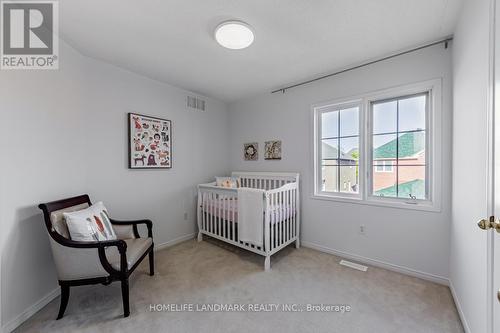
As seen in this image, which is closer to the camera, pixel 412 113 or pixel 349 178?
pixel 412 113

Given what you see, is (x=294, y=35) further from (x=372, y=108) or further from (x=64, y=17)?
(x=64, y=17)

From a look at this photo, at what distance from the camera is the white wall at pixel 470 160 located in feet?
3.73

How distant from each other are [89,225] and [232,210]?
4.88 feet

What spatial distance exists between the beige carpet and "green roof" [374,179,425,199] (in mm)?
834

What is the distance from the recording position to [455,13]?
5.28ft

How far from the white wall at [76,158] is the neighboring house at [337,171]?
74.5 inches

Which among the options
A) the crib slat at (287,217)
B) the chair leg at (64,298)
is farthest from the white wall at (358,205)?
the chair leg at (64,298)

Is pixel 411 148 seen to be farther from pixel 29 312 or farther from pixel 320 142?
pixel 29 312

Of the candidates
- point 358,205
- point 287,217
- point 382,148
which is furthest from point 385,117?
point 287,217

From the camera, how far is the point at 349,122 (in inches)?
104

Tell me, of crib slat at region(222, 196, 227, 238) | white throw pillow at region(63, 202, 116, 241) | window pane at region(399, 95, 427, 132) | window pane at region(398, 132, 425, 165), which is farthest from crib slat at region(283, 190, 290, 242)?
white throw pillow at region(63, 202, 116, 241)

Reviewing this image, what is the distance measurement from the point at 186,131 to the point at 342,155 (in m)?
2.29

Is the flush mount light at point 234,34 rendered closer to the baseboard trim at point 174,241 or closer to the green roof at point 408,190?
the green roof at point 408,190

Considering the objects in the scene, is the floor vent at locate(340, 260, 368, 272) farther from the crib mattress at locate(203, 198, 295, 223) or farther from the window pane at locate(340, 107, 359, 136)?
the window pane at locate(340, 107, 359, 136)
